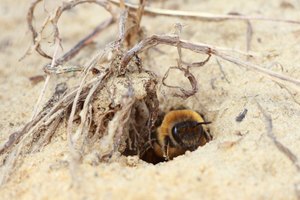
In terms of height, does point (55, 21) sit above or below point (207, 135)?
above

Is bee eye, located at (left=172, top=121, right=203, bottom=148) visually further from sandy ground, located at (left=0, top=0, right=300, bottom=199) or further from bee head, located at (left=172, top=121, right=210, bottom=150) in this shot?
sandy ground, located at (left=0, top=0, right=300, bottom=199)

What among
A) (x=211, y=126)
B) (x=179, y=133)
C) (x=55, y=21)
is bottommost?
(x=179, y=133)

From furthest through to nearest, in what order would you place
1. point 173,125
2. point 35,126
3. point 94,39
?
point 94,39, point 173,125, point 35,126

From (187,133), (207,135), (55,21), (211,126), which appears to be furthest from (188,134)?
(55,21)

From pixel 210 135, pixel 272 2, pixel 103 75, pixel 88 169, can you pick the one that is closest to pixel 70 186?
pixel 88 169

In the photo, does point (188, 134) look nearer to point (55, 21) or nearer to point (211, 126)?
point (211, 126)

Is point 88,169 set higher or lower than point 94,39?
lower

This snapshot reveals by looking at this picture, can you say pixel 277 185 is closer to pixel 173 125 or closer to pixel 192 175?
pixel 192 175
